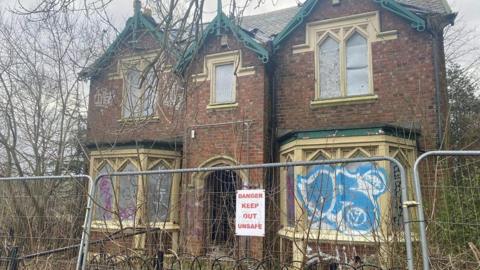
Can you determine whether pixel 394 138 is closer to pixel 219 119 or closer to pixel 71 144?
pixel 219 119

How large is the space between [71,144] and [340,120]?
896 cm

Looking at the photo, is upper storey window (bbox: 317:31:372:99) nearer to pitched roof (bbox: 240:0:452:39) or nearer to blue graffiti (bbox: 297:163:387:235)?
pitched roof (bbox: 240:0:452:39)

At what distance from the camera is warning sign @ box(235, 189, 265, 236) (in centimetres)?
446

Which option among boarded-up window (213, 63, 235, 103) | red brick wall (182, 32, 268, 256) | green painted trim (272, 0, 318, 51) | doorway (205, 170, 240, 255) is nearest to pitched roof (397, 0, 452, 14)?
green painted trim (272, 0, 318, 51)

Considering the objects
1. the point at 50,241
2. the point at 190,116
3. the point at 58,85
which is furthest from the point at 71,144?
the point at 50,241

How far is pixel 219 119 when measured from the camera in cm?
1204

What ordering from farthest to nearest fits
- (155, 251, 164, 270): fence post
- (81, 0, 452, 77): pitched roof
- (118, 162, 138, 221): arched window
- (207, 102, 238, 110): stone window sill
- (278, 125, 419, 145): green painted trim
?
(207, 102, 238, 110): stone window sill, (81, 0, 452, 77): pitched roof, (278, 125, 419, 145): green painted trim, (118, 162, 138, 221): arched window, (155, 251, 164, 270): fence post

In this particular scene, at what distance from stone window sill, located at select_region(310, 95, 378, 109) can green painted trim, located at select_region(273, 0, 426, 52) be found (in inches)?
78.8

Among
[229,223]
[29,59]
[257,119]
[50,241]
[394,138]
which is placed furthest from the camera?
[29,59]

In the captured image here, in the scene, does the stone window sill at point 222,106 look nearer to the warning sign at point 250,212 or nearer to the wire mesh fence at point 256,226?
the wire mesh fence at point 256,226

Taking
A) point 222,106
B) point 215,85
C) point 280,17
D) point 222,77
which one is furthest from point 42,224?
point 280,17

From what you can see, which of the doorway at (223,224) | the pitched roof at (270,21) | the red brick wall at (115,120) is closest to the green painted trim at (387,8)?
the pitched roof at (270,21)

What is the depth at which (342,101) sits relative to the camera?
36.4 feet

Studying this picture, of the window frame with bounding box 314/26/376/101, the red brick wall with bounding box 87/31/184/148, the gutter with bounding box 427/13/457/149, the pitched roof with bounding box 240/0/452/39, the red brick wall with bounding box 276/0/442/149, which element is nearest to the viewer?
the gutter with bounding box 427/13/457/149
